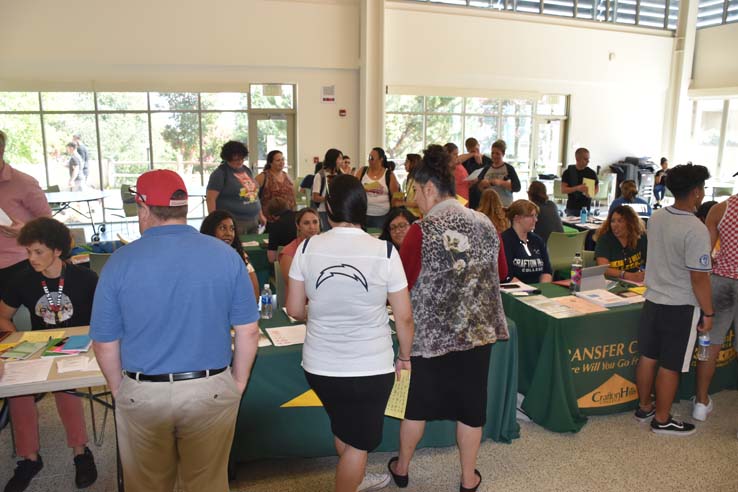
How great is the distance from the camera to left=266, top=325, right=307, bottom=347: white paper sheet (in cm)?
292

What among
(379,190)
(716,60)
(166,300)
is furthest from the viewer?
(716,60)

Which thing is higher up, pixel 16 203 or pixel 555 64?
pixel 555 64

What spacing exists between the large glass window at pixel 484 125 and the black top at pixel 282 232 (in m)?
7.63

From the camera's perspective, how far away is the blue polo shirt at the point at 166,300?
1822mm

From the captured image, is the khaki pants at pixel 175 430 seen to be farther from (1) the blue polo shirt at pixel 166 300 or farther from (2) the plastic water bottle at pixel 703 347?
(2) the plastic water bottle at pixel 703 347

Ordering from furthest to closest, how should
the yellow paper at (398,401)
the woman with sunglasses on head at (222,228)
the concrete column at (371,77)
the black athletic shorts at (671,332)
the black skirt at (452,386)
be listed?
the concrete column at (371,77) → the woman with sunglasses on head at (222,228) → the black athletic shorts at (671,332) → the yellow paper at (398,401) → the black skirt at (452,386)

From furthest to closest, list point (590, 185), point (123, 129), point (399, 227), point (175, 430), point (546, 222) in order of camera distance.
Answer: point (123, 129) → point (590, 185) → point (546, 222) → point (399, 227) → point (175, 430)

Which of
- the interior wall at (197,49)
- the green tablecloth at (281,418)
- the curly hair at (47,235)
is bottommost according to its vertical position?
the green tablecloth at (281,418)

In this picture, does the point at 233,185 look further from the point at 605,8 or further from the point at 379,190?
the point at 605,8

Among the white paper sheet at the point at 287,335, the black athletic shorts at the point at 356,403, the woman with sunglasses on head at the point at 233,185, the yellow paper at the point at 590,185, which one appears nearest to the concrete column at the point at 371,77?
the yellow paper at the point at 590,185

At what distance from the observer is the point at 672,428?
11.5 ft

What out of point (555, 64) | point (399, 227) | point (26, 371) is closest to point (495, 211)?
point (399, 227)

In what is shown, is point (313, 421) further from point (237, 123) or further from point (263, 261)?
point (237, 123)

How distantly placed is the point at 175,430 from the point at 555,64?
13178 mm
